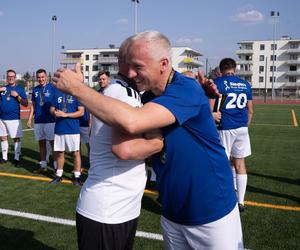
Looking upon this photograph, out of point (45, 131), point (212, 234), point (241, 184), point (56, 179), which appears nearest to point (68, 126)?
point (56, 179)

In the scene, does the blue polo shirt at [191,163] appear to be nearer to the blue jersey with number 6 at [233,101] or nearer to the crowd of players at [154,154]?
the crowd of players at [154,154]

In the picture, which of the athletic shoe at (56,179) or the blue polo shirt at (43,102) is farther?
the blue polo shirt at (43,102)

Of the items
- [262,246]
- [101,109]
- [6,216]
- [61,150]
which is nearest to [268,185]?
[262,246]

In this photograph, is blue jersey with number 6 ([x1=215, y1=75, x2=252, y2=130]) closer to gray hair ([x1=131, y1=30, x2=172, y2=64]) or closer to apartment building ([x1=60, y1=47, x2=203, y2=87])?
gray hair ([x1=131, y1=30, x2=172, y2=64])

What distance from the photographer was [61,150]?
716 cm

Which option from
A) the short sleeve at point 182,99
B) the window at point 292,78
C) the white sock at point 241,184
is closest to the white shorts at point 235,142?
the white sock at point 241,184

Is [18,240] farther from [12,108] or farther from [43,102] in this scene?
[12,108]

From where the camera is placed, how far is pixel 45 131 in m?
8.20

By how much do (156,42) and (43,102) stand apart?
6710 millimetres

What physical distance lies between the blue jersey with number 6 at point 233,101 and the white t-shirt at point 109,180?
363 centimetres

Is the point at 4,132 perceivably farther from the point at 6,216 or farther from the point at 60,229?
the point at 60,229

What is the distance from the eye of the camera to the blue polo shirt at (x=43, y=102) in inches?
316

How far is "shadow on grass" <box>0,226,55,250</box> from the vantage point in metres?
4.25

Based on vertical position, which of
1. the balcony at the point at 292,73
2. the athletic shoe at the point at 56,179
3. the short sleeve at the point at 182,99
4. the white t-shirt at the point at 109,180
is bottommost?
the athletic shoe at the point at 56,179
